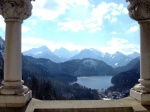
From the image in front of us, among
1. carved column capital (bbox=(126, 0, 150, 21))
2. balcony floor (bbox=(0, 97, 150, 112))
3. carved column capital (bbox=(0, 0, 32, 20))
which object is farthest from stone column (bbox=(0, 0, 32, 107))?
carved column capital (bbox=(126, 0, 150, 21))

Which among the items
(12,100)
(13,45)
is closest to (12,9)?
(13,45)

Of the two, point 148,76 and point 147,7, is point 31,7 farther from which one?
point 148,76

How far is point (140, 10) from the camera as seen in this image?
10820mm

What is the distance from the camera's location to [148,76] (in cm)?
1089

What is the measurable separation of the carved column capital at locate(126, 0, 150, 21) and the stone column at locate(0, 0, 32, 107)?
4044 millimetres

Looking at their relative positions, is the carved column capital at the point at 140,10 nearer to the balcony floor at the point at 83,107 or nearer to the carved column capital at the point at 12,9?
the balcony floor at the point at 83,107

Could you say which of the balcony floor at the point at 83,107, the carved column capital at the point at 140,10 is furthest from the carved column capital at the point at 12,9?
the carved column capital at the point at 140,10

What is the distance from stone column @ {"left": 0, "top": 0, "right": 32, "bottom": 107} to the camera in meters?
10.6

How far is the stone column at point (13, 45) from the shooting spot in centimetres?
1061

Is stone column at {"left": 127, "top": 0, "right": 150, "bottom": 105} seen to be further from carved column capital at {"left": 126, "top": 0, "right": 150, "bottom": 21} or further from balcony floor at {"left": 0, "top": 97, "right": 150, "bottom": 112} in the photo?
balcony floor at {"left": 0, "top": 97, "right": 150, "bottom": 112}

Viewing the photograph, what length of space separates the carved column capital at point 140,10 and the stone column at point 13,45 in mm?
4044

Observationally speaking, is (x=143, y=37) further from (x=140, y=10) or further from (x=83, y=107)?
(x=83, y=107)

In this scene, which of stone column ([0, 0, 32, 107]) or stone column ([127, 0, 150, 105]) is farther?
stone column ([127, 0, 150, 105])

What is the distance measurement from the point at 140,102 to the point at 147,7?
3.51 meters
